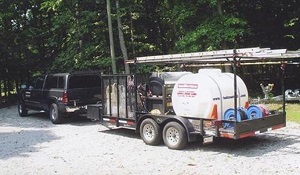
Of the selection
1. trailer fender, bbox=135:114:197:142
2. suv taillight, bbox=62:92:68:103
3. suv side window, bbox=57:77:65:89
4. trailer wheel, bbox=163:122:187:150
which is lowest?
trailer wheel, bbox=163:122:187:150

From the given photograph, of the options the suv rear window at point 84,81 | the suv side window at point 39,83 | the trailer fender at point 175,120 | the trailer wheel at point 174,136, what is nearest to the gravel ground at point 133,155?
the trailer wheel at point 174,136

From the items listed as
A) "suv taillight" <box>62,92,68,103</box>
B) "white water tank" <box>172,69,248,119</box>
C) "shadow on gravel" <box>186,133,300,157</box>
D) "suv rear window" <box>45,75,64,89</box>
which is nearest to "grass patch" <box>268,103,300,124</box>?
"shadow on gravel" <box>186,133,300,157</box>

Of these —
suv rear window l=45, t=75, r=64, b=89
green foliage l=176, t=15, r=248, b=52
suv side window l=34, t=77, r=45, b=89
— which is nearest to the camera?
suv rear window l=45, t=75, r=64, b=89

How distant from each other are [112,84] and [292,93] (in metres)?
11.1

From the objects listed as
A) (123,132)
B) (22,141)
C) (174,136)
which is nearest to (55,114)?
(22,141)

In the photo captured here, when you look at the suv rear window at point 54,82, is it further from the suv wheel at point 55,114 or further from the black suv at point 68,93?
the suv wheel at point 55,114

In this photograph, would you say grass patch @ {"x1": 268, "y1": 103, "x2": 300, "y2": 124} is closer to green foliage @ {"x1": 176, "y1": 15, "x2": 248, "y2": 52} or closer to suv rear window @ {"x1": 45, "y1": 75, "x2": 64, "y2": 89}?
green foliage @ {"x1": 176, "y1": 15, "x2": 248, "y2": 52}

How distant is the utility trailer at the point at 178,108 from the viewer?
1011 cm

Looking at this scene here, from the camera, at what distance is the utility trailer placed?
10109 millimetres

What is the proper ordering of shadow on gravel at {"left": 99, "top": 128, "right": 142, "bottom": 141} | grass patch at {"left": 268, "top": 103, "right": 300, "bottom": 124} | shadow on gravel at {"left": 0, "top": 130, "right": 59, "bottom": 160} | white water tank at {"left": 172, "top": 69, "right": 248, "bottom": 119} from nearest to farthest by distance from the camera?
white water tank at {"left": 172, "top": 69, "right": 248, "bottom": 119}
shadow on gravel at {"left": 0, "top": 130, "right": 59, "bottom": 160}
shadow on gravel at {"left": 99, "top": 128, "right": 142, "bottom": 141}
grass patch at {"left": 268, "top": 103, "right": 300, "bottom": 124}

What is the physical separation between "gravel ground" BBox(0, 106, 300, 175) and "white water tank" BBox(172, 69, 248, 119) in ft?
3.43

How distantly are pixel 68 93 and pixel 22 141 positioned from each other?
11.9 feet

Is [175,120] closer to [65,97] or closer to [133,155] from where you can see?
[133,155]

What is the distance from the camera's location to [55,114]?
17.0 metres
